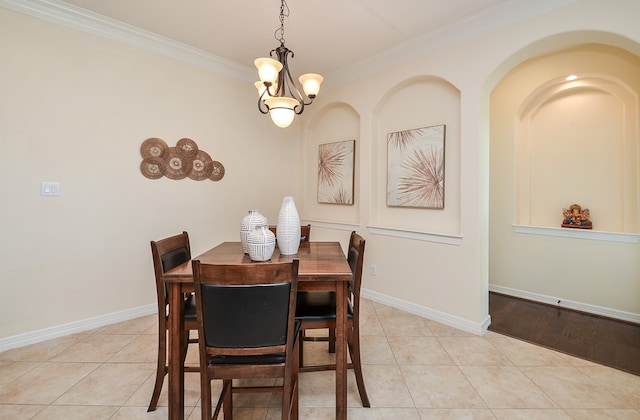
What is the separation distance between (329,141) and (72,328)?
3.32 metres

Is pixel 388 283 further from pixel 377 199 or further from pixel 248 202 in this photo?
pixel 248 202

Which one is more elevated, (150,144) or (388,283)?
(150,144)

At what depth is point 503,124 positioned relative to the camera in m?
3.44

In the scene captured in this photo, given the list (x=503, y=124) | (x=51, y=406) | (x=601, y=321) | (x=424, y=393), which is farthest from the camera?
(x=503, y=124)

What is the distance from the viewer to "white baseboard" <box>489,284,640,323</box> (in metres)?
2.74

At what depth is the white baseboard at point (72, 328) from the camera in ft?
7.36

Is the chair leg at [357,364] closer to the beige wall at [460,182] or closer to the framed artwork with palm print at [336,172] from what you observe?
the beige wall at [460,182]

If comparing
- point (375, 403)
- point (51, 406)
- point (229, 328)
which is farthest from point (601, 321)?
point (51, 406)

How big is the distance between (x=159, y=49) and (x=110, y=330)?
2.70 metres

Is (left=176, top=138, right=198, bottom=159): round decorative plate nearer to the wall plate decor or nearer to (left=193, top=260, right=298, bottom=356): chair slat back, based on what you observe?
the wall plate decor

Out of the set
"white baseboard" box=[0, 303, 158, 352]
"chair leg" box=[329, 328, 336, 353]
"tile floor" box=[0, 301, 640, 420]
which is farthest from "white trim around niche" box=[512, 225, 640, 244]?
"white baseboard" box=[0, 303, 158, 352]

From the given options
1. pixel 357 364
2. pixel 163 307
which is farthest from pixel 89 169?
pixel 357 364

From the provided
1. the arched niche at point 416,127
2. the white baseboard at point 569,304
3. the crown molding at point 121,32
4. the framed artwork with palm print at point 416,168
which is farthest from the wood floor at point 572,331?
the crown molding at point 121,32

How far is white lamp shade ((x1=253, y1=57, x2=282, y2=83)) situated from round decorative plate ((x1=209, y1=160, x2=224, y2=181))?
1.77 m
